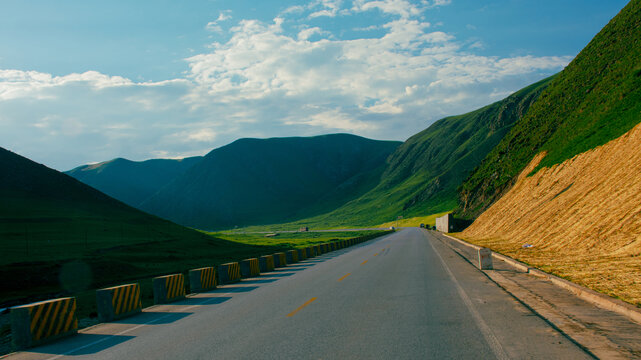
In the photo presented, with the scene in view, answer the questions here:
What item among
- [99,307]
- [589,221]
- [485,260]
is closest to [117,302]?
[99,307]

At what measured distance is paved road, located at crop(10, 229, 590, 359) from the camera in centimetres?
723

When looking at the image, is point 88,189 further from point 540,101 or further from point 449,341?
point 449,341

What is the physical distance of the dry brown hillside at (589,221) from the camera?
15234 millimetres

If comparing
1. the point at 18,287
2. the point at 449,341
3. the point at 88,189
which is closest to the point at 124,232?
the point at 88,189

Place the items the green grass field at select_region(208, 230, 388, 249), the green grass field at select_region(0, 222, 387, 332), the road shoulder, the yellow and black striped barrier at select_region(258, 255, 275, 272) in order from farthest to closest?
the green grass field at select_region(208, 230, 388, 249) → the green grass field at select_region(0, 222, 387, 332) → the yellow and black striped barrier at select_region(258, 255, 275, 272) → the road shoulder

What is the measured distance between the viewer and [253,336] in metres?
8.47

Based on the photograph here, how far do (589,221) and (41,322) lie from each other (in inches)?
962

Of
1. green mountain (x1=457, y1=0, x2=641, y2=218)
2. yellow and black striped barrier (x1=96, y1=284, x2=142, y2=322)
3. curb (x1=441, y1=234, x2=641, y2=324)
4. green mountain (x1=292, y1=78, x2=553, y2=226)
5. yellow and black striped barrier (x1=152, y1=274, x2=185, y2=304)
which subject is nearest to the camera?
curb (x1=441, y1=234, x2=641, y2=324)

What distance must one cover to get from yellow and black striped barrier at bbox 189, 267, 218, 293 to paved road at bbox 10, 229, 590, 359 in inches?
71.0

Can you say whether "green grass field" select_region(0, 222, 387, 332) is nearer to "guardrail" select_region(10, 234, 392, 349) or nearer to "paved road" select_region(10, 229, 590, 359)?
"guardrail" select_region(10, 234, 392, 349)

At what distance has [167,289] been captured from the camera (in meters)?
14.0

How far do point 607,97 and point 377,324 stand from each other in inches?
1790

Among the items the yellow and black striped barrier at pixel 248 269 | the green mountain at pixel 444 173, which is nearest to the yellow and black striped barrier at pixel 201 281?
the yellow and black striped barrier at pixel 248 269

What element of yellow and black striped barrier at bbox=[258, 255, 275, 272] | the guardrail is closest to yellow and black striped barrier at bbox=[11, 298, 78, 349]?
the guardrail
